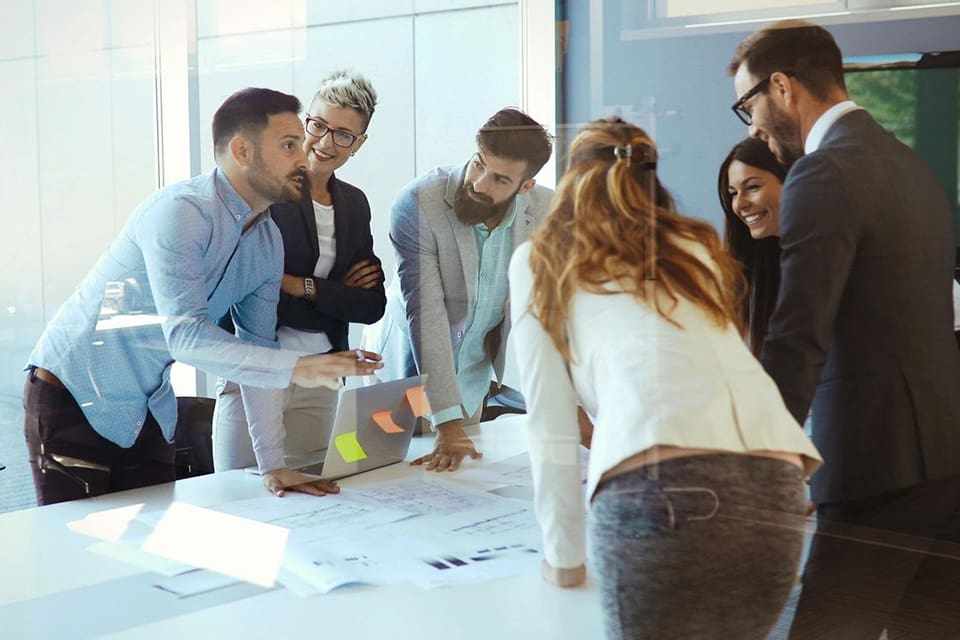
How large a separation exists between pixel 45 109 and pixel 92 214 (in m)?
0.23

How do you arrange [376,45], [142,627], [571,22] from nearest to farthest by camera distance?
1. [571,22]
2. [142,627]
3. [376,45]

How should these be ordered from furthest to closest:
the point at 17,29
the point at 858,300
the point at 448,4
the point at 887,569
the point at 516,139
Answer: the point at 17,29, the point at 448,4, the point at 516,139, the point at 887,569, the point at 858,300

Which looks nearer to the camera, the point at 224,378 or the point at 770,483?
the point at 770,483

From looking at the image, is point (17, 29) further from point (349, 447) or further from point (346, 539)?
point (346, 539)

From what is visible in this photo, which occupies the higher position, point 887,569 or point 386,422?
point 386,422

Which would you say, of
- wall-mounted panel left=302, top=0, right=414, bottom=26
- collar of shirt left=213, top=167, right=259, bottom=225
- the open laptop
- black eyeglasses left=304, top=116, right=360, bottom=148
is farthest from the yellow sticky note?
wall-mounted panel left=302, top=0, right=414, bottom=26

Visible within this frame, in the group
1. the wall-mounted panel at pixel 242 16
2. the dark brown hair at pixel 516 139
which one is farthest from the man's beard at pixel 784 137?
the wall-mounted panel at pixel 242 16

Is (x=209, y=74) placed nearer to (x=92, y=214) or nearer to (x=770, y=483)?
(x=92, y=214)

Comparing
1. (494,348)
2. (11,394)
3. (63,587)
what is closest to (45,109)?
(11,394)

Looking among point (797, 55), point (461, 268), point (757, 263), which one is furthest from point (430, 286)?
point (797, 55)

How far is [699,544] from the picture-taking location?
153 centimetres

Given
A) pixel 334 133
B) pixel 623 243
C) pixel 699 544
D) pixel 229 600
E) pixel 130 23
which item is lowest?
pixel 229 600

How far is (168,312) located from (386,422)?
1.61 feet

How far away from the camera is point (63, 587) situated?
197cm
